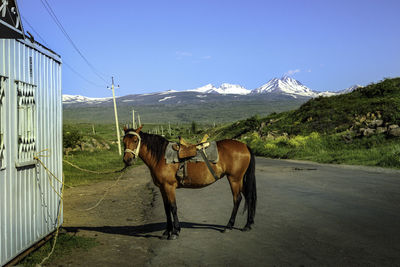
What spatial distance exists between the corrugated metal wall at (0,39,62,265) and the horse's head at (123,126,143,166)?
62.1 inches

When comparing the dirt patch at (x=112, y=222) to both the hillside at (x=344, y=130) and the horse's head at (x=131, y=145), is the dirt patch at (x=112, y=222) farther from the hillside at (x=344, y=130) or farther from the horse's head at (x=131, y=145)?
the hillside at (x=344, y=130)

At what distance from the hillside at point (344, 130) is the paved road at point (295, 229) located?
8309mm

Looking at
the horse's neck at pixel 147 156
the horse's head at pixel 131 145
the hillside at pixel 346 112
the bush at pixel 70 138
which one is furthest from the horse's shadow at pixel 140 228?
the bush at pixel 70 138

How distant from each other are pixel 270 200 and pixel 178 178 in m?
4.28

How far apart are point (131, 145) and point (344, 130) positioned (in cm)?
2659

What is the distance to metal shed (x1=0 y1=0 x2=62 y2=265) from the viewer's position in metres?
5.59

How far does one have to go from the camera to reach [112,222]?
9219mm

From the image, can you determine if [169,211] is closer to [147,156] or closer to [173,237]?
[173,237]

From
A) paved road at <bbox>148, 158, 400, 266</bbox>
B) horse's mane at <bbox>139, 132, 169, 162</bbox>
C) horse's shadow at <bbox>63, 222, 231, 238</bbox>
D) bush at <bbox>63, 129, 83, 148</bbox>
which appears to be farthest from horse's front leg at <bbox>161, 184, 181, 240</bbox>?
bush at <bbox>63, 129, 83, 148</bbox>

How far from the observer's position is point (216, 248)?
257 inches

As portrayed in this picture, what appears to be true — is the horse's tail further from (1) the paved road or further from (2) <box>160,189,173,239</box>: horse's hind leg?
(2) <box>160,189,173,239</box>: horse's hind leg

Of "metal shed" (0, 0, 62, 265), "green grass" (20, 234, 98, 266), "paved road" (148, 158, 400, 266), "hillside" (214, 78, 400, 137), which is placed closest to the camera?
"metal shed" (0, 0, 62, 265)

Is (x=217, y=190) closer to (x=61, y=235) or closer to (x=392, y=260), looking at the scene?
(x=61, y=235)

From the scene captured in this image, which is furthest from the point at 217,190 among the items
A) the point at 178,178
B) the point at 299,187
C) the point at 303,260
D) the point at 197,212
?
the point at 303,260
